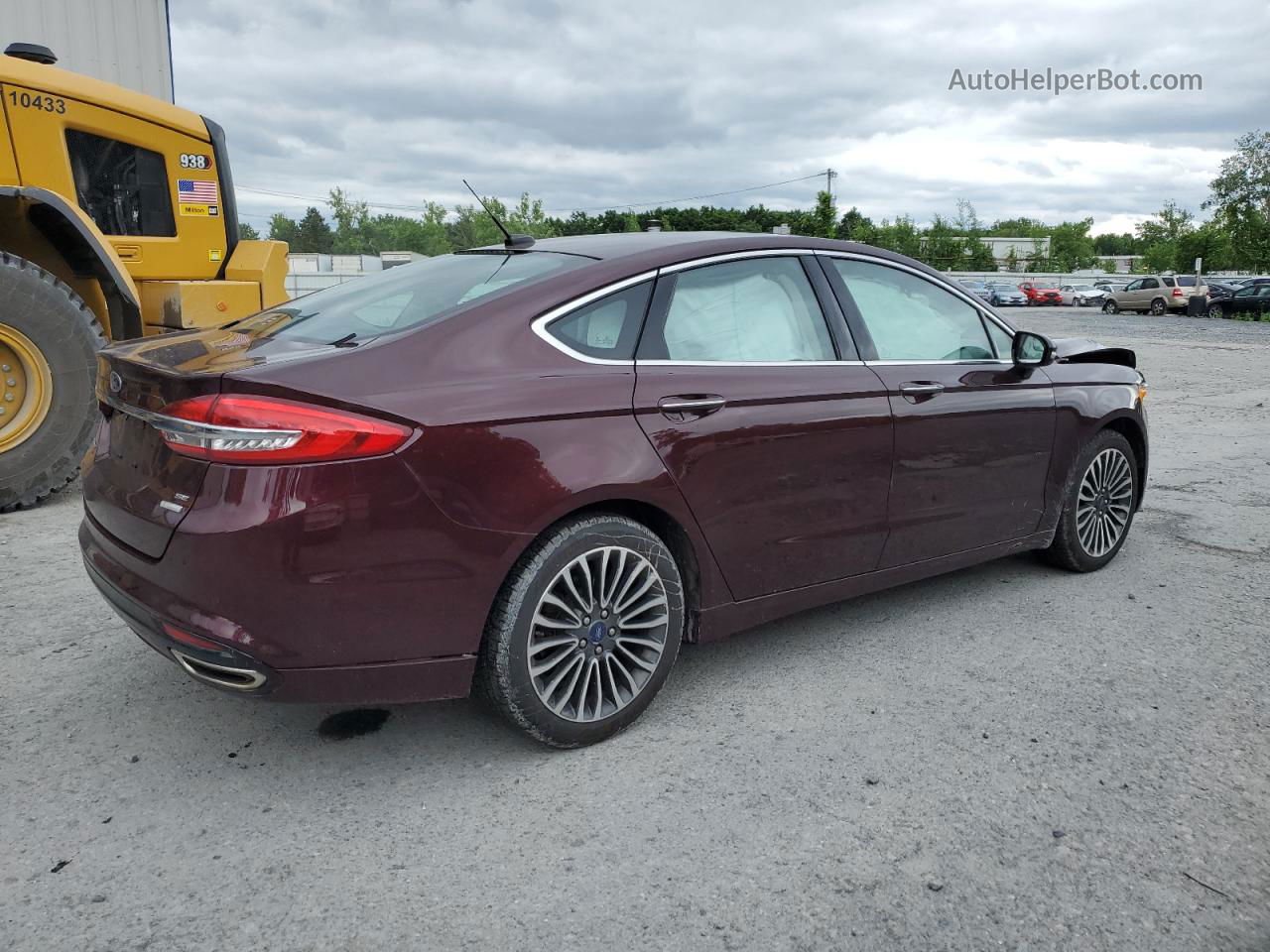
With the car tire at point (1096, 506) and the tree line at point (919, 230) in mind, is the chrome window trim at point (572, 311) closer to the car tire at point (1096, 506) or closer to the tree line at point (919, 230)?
the car tire at point (1096, 506)

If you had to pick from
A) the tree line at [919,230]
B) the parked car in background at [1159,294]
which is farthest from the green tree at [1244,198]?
the parked car in background at [1159,294]

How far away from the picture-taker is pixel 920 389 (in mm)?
3957

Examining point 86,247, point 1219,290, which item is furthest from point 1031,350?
point 1219,290

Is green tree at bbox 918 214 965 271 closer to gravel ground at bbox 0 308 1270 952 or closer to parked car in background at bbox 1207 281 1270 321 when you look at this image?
parked car in background at bbox 1207 281 1270 321

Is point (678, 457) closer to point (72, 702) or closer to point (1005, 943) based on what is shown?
point (1005, 943)

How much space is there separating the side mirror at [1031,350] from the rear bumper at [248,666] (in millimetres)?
2836

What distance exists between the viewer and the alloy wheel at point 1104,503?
15.9 ft

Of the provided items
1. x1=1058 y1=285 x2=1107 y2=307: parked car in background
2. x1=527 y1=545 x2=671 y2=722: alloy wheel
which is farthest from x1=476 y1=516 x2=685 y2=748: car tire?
x1=1058 y1=285 x2=1107 y2=307: parked car in background

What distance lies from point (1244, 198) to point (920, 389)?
263 feet

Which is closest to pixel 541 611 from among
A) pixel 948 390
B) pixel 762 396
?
pixel 762 396

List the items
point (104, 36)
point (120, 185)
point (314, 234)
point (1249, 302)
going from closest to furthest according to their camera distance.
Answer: point (120, 185) < point (104, 36) < point (1249, 302) < point (314, 234)

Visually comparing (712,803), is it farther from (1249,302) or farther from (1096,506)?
(1249,302)

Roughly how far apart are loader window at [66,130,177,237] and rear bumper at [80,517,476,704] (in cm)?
466

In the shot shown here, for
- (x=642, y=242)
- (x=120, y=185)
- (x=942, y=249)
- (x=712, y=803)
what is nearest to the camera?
(x=712, y=803)
